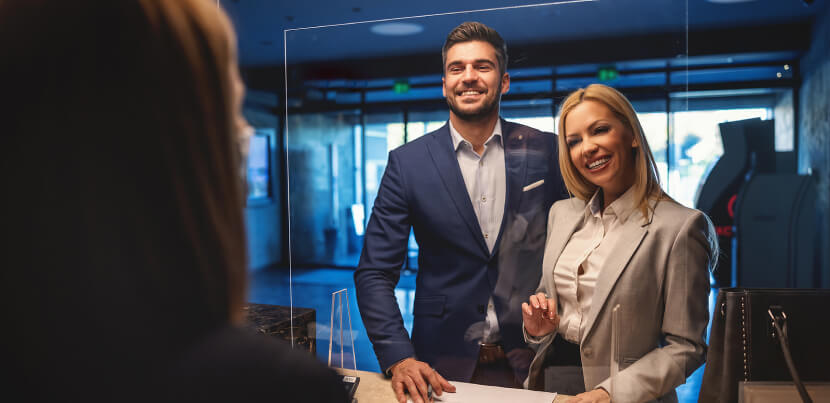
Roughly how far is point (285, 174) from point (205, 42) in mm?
1693

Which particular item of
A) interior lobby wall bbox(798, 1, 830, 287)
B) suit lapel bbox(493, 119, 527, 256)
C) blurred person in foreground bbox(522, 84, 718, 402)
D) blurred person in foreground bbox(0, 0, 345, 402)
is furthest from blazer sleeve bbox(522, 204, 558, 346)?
interior lobby wall bbox(798, 1, 830, 287)

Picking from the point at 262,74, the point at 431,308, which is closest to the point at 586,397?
the point at 431,308

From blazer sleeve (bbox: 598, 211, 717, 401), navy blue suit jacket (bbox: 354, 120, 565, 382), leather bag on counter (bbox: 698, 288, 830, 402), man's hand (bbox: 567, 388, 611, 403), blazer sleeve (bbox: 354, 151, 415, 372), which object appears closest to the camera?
leather bag on counter (bbox: 698, 288, 830, 402)

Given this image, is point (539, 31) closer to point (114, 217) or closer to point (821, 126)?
point (114, 217)

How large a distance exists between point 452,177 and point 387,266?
0.38 m

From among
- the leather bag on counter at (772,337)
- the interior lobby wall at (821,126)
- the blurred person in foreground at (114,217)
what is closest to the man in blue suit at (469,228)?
the leather bag on counter at (772,337)

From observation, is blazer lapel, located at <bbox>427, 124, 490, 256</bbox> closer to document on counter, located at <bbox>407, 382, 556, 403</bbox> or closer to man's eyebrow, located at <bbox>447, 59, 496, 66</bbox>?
man's eyebrow, located at <bbox>447, 59, 496, 66</bbox>

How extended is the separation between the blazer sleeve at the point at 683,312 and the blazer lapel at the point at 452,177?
0.53 metres

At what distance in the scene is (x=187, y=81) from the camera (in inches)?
16.1

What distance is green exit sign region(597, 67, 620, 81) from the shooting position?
1.53 m

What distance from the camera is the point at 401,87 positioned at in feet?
5.98

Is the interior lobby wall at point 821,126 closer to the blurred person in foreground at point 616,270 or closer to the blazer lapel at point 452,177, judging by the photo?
the blurred person in foreground at point 616,270

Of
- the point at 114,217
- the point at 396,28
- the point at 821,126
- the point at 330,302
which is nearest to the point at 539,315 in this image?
the point at 330,302

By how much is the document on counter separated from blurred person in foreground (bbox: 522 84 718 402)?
0.07 metres
